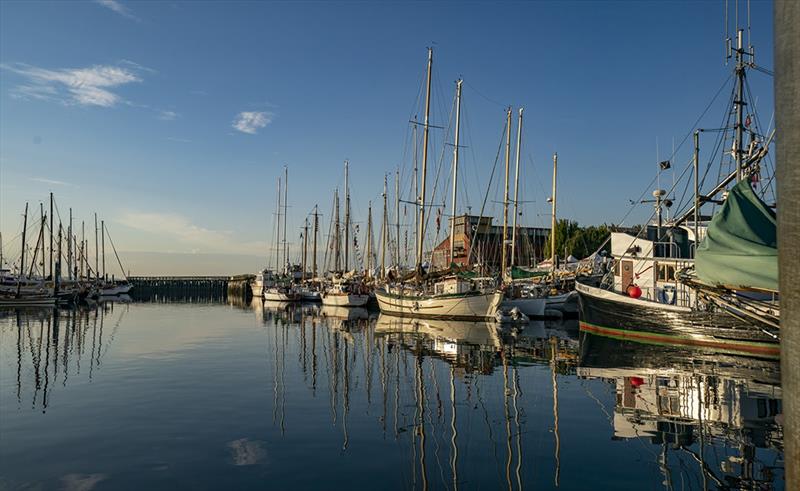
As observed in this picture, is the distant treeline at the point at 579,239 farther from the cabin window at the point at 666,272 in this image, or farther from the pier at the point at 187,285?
the pier at the point at 187,285

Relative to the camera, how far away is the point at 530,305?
4816 cm

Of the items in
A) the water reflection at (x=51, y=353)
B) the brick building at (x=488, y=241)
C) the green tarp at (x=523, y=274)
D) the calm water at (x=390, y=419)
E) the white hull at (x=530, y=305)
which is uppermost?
the brick building at (x=488, y=241)

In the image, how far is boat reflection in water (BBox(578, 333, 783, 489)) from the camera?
31.8 ft

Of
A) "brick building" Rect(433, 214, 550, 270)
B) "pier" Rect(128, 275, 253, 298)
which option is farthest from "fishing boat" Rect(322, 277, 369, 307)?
"pier" Rect(128, 275, 253, 298)

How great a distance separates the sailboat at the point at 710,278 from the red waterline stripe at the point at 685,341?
0.13 ft

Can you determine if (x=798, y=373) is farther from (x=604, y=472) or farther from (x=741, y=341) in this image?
(x=741, y=341)

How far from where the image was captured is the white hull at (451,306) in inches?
1694

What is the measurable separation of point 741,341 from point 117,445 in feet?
80.7

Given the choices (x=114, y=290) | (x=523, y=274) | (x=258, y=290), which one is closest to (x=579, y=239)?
(x=523, y=274)

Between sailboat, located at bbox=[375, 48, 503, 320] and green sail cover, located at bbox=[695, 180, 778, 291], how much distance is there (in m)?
25.9

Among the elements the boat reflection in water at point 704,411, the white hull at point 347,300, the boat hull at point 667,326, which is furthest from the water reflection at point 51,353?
the white hull at point 347,300

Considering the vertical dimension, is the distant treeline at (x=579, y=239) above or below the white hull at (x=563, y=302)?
above

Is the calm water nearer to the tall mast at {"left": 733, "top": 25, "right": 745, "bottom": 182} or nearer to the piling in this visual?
the piling

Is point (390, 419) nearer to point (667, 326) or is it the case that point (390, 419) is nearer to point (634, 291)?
point (667, 326)
